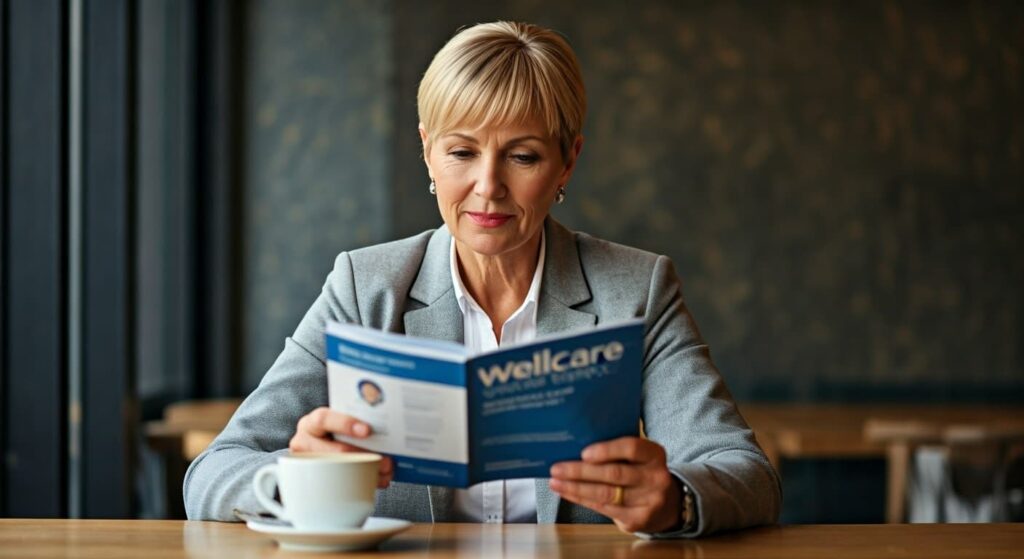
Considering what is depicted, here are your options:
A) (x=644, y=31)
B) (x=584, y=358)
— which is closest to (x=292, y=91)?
(x=644, y=31)

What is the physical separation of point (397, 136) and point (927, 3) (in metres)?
2.41

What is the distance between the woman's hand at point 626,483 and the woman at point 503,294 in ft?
0.24

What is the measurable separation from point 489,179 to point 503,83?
132mm

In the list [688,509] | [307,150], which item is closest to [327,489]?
[688,509]

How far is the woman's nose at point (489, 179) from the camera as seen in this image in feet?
5.79

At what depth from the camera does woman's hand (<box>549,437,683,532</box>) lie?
1.44m

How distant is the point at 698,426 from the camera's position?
1.76 meters

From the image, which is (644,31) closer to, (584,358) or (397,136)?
(397,136)

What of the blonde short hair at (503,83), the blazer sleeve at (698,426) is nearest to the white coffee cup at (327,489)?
the blazer sleeve at (698,426)

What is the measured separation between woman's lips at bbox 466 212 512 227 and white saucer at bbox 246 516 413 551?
1.70 ft

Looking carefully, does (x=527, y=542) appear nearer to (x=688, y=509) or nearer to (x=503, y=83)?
(x=688, y=509)

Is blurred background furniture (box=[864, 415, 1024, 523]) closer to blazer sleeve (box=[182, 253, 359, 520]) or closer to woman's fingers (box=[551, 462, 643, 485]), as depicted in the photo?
blazer sleeve (box=[182, 253, 359, 520])

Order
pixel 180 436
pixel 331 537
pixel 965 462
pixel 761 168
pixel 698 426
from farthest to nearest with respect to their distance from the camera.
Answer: pixel 761 168 < pixel 965 462 < pixel 180 436 < pixel 698 426 < pixel 331 537

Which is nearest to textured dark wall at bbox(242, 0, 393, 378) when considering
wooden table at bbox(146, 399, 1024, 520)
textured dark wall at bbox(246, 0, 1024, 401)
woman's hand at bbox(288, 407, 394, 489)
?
textured dark wall at bbox(246, 0, 1024, 401)
